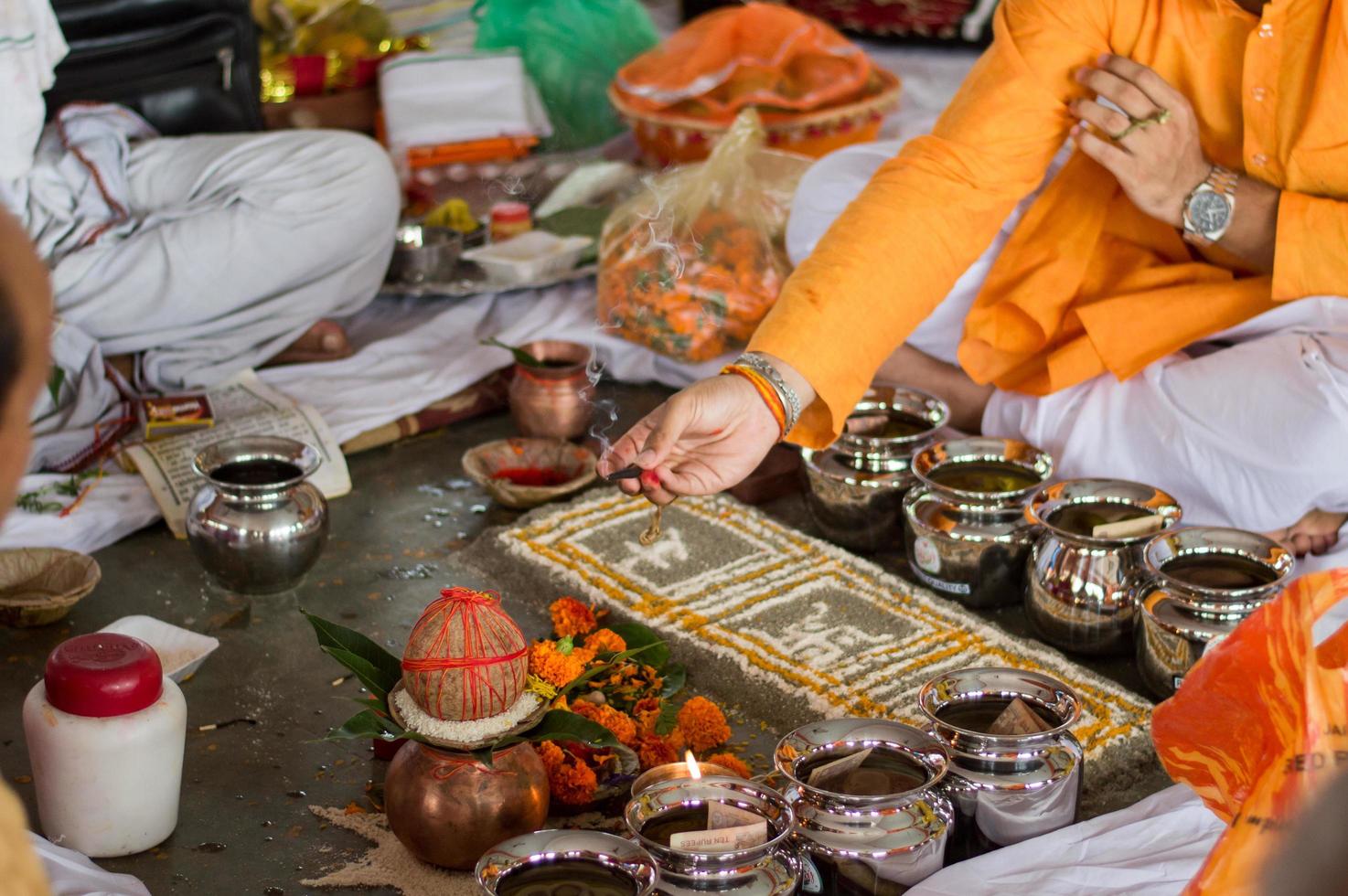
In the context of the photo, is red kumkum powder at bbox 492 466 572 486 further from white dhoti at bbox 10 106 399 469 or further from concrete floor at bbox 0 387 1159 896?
white dhoti at bbox 10 106 399 469

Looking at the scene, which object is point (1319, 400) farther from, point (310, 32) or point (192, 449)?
point (310, 32)

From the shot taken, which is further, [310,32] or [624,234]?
[310,32]

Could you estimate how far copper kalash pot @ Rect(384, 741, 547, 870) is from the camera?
1581 mm

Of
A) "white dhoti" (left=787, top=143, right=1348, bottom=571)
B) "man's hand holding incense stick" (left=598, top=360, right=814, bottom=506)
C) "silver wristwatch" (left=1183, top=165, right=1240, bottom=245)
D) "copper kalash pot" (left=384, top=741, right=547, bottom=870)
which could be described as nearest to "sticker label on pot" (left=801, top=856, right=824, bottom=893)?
"copper kalash pot" (left=384, top=741, right=547, bottom=870)

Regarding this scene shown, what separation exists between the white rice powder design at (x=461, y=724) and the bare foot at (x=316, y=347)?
166 centimetres

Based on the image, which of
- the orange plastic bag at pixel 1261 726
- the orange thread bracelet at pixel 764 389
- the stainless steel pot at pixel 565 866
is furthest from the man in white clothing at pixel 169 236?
the orange plastic bag at pixel 1261 726

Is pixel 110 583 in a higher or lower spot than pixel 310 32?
lower

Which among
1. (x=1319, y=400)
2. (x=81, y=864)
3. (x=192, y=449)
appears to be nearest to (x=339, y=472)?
(x=192, y=449)

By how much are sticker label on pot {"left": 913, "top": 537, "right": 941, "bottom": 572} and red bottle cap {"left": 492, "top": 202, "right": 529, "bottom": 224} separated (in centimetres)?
167

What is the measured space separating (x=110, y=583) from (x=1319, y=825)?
Result: 76.6 inches

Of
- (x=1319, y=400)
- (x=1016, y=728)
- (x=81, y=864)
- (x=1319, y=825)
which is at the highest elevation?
(x=1319, y=825)

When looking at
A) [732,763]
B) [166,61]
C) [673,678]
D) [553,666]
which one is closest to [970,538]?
[673,678]

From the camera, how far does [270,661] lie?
2113 millimetres

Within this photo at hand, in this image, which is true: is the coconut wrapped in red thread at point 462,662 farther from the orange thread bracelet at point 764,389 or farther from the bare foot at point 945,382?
the bare foot at point 945,382
